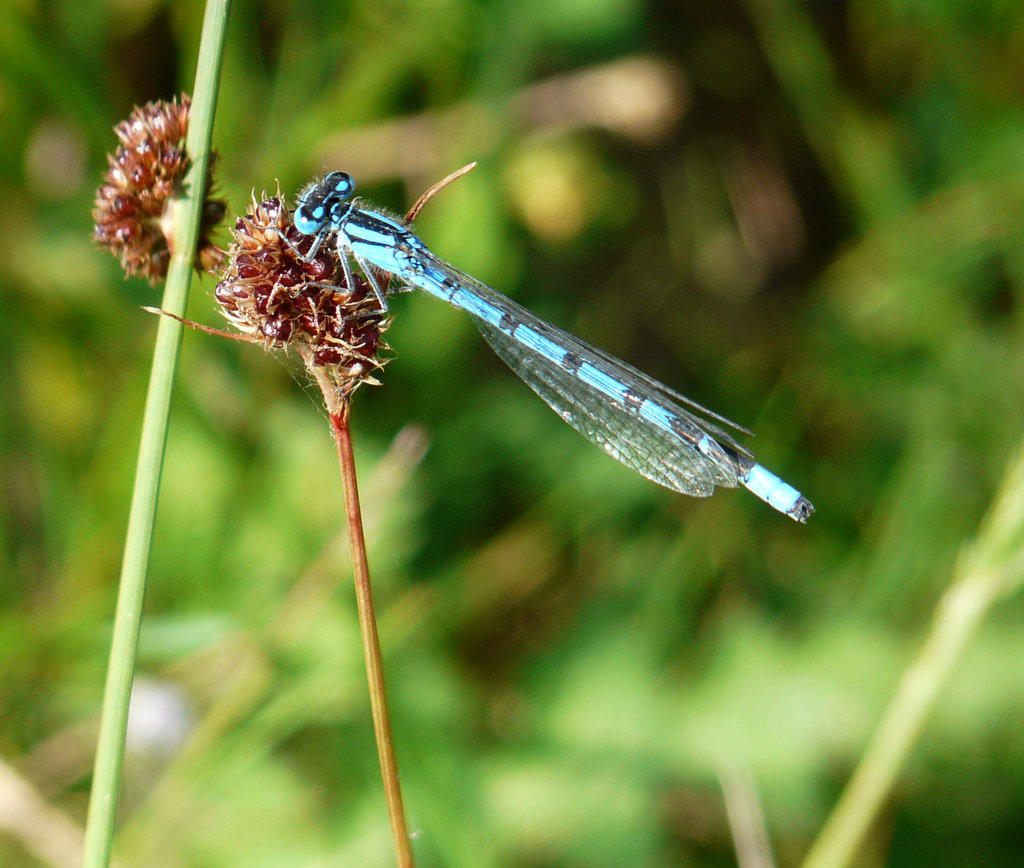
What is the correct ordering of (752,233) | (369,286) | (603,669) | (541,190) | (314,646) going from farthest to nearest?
(752,233)
(541,190)
(603,669)
(314,646)
(369,286)

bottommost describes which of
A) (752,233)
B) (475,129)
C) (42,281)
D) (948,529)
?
(948,529)

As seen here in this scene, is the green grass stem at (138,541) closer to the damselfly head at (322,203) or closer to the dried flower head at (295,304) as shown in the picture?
the dried flower head at (295,304)

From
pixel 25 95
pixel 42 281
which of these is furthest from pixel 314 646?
pixel 25 95

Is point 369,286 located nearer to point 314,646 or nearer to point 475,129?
point 314,646

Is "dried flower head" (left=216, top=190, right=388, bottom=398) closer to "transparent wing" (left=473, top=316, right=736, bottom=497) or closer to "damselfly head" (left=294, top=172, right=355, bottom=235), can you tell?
"damselfly head" (left=294, top=172, right=355, bottom=235)

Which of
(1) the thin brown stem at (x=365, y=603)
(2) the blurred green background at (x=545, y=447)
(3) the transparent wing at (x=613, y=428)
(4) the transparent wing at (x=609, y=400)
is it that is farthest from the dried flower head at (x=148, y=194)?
(3) the transparent wing at (x=613, y=428)

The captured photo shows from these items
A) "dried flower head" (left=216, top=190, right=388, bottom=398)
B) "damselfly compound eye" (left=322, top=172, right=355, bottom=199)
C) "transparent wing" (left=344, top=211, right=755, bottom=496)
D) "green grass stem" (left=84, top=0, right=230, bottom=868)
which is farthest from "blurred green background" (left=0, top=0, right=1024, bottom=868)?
"green grass stem" (left=84, top=0, right=230, bottom=868)

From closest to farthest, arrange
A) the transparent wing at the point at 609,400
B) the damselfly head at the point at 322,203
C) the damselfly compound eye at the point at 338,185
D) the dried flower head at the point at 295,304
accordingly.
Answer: the dried flower head at the point at 295,304, the damselfly head at the point at 322,203, the damselfly compound eye at the point at 338,185, the transparent wing at the point at 609,400
